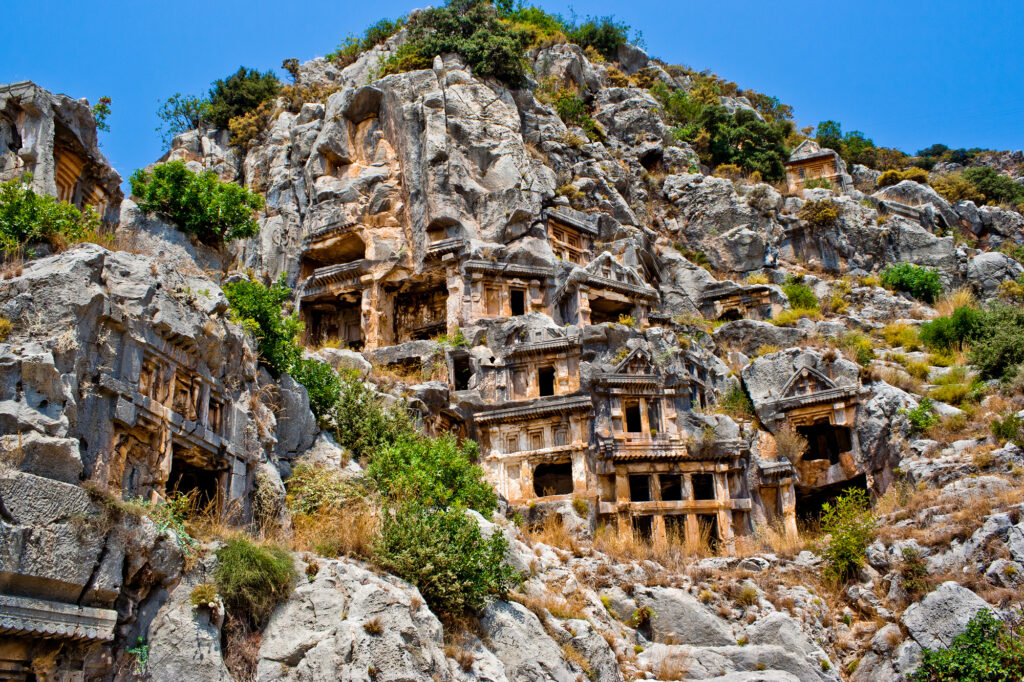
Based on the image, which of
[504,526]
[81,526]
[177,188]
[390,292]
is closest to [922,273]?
[390,292]

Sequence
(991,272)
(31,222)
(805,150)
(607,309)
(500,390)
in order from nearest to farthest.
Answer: (31,222)
(500,390)
(607,309)
(991,272)
(805,150)

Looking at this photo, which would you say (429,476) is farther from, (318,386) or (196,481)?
(318,386)

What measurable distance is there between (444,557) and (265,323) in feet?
27.8

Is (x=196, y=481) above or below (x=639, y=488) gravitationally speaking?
below

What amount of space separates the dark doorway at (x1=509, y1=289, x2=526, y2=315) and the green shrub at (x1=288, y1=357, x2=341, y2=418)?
17.5m

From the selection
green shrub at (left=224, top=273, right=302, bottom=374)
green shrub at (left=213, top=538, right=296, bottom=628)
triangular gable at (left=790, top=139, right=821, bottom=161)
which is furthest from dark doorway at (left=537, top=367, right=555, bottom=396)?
triangular gable at (left=790, top=139, right=821, bottom=161)

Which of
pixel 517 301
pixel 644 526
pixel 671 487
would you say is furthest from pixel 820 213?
pixel 644 526

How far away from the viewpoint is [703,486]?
31.4 meters

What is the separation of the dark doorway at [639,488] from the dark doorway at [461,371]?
7.46 metres

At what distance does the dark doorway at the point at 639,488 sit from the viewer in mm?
31297

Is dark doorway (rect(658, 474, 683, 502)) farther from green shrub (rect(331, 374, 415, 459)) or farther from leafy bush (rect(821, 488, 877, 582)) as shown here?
green shrub (rect(331, 374, 415, 459))

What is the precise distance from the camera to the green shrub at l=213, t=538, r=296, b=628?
13461mm

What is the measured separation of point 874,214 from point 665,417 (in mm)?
24179

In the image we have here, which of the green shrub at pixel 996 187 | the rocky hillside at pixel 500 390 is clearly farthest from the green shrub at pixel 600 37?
the green shrub at pixel 996 187
